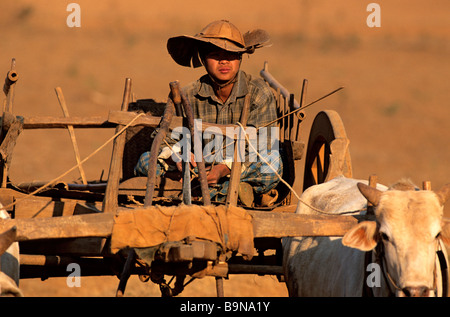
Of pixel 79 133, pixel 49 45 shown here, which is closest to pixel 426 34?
pixel 49 45

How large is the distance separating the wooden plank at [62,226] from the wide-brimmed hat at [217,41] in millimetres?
2496

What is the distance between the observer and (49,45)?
2611 centimetres

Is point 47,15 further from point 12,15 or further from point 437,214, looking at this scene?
point 437,214

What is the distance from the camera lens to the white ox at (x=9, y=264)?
15.2 feet

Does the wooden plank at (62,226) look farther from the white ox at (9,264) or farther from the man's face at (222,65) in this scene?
the man's face at (222,65)

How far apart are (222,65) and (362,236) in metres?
2.84

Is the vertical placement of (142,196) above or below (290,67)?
below

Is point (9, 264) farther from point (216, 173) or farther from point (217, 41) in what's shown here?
point (217, 41)

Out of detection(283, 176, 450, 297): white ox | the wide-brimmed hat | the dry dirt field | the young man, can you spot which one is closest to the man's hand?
the young man

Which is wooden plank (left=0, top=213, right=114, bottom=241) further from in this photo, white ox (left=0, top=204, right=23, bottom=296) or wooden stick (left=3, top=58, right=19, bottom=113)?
wooden stick (left=3, top=58, right=19, bottom=113)

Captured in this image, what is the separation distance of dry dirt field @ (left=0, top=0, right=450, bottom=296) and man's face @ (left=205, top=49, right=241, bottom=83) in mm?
4907

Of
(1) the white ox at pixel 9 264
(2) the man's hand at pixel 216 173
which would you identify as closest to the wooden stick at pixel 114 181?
(1) the white ox at pixel 9 264

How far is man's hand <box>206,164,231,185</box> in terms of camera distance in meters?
6.50

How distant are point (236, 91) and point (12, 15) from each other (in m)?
23.7
